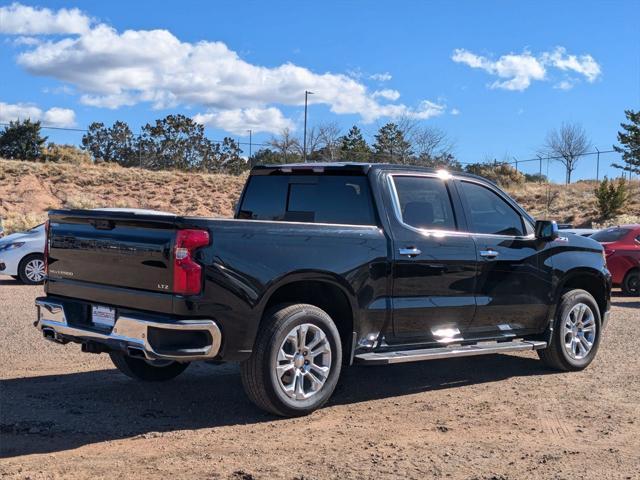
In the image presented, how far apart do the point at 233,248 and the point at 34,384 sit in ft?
8.79

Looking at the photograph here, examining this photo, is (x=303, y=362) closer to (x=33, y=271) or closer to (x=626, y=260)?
(x=626, y=260)

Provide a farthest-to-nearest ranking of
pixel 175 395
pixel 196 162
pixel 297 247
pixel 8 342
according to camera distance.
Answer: pixel 196 162 → pixel 8 342 → pixel 175 395 → pixel 297 247

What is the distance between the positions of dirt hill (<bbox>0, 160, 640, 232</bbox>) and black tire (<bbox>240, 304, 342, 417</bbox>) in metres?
32.2

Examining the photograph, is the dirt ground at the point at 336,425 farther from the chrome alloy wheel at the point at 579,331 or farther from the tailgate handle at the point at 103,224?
the tailgate handle at the point at 103,224

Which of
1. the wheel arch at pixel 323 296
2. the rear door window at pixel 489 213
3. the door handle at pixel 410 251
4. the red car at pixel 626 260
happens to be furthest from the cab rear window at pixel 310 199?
the red car at pixel 626 260

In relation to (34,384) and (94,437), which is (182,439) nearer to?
(94,437)

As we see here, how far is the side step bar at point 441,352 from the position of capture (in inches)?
247

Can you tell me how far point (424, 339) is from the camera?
6770mm

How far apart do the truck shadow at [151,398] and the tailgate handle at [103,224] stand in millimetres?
1448

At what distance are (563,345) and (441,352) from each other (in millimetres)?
1926

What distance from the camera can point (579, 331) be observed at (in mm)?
8219

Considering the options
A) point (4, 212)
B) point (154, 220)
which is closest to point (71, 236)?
point (154, 220)

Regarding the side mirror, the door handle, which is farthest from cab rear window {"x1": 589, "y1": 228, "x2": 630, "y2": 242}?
the door handle

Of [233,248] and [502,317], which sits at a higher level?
[233,248]
